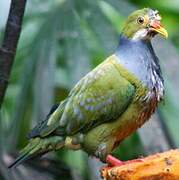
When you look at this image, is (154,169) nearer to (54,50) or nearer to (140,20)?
(140,20)

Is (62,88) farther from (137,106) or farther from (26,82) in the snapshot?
(137,106)

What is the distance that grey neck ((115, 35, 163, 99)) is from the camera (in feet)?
9.85

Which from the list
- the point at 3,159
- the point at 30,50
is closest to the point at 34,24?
the point at 30,50

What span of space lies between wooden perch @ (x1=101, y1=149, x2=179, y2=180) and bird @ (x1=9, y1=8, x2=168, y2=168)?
50 cm

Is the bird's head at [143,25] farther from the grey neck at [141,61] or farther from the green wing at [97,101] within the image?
the green wing at [97,101]

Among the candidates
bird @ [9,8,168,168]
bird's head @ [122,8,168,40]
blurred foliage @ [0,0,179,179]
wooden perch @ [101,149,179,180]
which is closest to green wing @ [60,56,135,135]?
bird @ [9,8,168,168]

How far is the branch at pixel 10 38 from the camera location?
9.98 ft

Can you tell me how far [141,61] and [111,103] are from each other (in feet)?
0.69

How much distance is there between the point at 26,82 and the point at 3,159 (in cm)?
72

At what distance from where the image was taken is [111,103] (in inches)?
119

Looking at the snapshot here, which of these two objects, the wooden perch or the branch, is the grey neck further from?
the wooden perch

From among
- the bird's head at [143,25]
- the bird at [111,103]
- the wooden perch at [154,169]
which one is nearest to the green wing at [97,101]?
the bird at [111,103]

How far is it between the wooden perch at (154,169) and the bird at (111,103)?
0.50 meters

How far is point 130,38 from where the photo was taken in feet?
10.1
